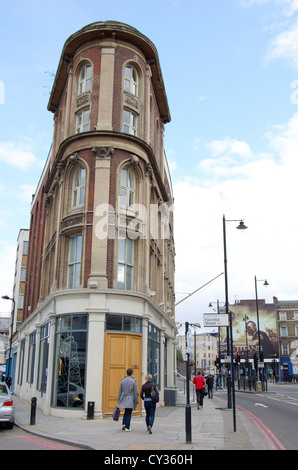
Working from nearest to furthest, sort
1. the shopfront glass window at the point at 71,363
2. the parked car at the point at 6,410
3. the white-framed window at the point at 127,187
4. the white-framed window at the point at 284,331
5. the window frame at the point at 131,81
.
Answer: the parked car at the point at 6,410 → the shopfront glass window at the point at 71,363 → the white-framed window at the point at 127,187 → the window frame at the point at 131,81 → the white-framed window at the point at 284,331

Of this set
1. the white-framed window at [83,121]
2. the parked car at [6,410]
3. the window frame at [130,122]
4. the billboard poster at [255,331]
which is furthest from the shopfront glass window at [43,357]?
the billboard poster at [255,331]

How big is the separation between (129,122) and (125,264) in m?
7.24

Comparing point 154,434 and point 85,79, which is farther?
point 85,79

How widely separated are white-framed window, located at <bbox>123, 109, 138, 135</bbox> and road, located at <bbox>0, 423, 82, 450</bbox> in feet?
46.6

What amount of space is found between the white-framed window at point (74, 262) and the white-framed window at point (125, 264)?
1.83 meters

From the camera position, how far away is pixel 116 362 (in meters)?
17.3

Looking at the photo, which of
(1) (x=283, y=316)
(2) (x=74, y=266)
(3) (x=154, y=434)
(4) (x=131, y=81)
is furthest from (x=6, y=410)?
(1) (x=283, y=316)

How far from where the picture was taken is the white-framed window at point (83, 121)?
2130 centimetres

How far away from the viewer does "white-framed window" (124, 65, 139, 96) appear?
22.1 m

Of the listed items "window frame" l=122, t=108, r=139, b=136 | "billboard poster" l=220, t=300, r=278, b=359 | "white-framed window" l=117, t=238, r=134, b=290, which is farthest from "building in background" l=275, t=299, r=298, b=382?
"window frame" l=122, t=108, r=139, b=136

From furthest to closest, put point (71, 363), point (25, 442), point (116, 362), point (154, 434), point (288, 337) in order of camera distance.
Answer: point (288, 337) < point (71, 363) < point (116, 362) < point (154, 434) < point (25, 442)

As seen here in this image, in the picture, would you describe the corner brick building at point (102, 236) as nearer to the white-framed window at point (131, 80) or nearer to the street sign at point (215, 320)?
the white-framed window at point (131, 80)

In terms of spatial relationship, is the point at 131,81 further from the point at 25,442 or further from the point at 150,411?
the point at 25,442
